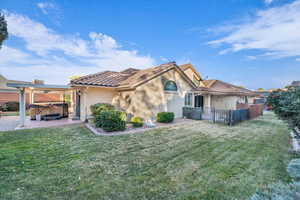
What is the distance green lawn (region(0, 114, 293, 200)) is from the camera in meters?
3.03

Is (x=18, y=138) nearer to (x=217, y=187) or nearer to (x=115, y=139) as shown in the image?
(x=115, y=139)

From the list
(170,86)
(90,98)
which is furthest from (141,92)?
(90,98)

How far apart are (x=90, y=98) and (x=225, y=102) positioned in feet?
56.6

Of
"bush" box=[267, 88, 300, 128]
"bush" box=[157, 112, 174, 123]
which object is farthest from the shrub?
"bush" box=[157, 112, 174, 123]

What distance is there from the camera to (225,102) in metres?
18.8

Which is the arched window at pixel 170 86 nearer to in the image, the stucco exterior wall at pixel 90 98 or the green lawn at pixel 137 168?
the stucco exterior wall at pixel 90 98

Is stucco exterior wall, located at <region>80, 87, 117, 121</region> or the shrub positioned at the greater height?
stucco exterior wall, located at <region>80, 87, 117, 121</region>

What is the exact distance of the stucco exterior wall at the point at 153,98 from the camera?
11.2 m

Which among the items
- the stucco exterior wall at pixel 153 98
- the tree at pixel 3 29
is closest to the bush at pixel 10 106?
the stucco exterior wall at pixel 153 98

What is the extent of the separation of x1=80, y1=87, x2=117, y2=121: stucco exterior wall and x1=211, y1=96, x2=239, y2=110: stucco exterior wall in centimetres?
1507

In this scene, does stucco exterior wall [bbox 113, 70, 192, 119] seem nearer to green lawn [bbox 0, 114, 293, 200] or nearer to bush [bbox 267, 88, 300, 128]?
green lawn [bbox 0, 114, 293, 200]

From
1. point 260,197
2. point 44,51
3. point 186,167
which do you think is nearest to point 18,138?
point 186,167

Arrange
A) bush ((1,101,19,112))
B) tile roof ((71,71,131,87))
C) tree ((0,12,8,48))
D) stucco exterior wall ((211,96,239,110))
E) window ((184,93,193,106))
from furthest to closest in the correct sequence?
stucco exterior wall ((211,96,239,110)) < bush ((1,101,19,112)) < window ((184,93,193,106)) < tile roof ((71,71,131,87)) < tree ((0,12,8,48))

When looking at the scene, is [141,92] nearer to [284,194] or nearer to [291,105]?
[291,105]
